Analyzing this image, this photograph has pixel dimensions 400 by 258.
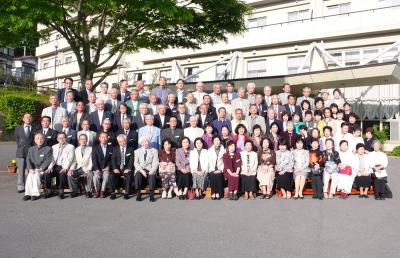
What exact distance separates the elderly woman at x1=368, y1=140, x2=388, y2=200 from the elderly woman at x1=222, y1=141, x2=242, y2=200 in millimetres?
3040

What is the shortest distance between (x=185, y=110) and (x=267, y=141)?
2.36 meters

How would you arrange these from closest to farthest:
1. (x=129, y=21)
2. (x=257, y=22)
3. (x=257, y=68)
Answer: (x=129, y=21)
(x=257, y=68)
(x=257, y=22)

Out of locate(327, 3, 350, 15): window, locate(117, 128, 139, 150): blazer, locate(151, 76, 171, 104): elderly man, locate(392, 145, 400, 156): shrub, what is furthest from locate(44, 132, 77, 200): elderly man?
locate(327, 3, 350, 15): window

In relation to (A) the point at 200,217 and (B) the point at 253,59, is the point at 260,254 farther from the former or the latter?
(B) the point at 253,59

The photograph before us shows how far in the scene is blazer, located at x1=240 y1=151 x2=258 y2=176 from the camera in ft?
27.3

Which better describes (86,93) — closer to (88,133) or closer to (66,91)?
Result: (66,91)

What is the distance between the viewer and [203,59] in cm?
2817

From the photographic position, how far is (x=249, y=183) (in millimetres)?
8164

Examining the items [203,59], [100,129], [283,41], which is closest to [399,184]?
[100,129]

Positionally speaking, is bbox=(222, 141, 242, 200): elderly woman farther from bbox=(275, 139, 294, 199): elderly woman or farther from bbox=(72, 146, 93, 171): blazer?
bbox=(72, 146, 93, 171): blazer

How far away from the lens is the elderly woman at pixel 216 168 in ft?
26.7

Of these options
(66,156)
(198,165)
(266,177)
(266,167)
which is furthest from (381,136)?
(66,156)

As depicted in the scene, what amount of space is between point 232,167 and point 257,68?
18706 mm

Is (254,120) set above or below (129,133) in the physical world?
above
